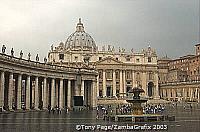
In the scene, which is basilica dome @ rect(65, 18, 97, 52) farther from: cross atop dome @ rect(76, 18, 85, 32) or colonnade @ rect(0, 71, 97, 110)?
colonnade @ rect(0, 71, 97, 110)

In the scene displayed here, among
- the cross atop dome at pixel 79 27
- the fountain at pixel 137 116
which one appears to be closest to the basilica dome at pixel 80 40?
the cross atop dome at pixel 79 27

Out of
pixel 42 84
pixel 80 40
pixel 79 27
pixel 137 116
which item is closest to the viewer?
pixel 137 116

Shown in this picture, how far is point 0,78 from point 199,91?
3303 inches

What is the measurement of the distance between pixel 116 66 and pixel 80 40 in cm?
3108

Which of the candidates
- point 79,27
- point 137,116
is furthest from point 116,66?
point 137,116

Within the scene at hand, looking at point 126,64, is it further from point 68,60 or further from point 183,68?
point 183,68

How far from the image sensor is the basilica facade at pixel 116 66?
125 m

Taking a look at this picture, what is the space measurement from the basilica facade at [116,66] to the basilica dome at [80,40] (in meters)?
7.29

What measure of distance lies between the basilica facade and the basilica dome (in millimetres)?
7293

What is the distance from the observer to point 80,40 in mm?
152250

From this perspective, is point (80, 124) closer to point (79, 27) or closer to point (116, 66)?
point (116, 66)

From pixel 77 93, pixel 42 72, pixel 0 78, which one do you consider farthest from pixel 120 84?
pixel 0 78

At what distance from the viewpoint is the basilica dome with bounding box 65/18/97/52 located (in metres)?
150

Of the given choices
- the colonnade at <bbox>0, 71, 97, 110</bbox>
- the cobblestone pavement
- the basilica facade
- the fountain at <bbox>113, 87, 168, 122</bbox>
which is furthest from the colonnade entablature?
the basilica facade
